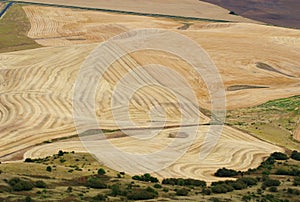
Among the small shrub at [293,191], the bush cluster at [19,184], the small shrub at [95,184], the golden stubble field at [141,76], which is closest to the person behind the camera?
the bush cluster at [19,184]

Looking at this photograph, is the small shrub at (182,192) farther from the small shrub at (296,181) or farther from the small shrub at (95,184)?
the small shrub at (296,181)

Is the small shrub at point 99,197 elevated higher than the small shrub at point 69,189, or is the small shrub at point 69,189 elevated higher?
the small shrub at point 69,189

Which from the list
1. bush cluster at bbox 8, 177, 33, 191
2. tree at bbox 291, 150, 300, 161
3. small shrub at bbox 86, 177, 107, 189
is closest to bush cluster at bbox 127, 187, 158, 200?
small shrub at bbox 86, 177, 107, 189

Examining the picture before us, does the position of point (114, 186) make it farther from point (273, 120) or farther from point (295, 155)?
point (273, 120)

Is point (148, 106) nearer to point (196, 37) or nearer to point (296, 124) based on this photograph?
point (296, 124)

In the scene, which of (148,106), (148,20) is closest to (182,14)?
(148,20)

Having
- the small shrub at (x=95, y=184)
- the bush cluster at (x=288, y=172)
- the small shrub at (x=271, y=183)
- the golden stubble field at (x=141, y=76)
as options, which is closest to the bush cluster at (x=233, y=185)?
the small shrub at (x=271, y=183)
